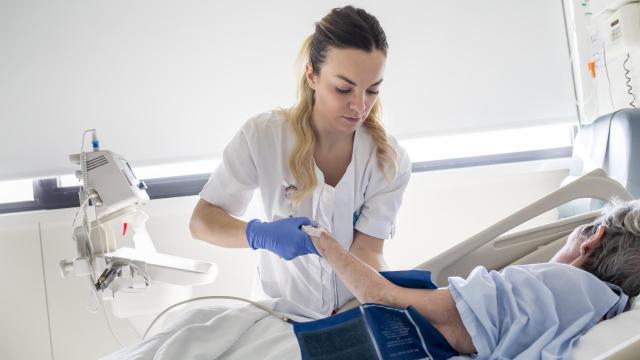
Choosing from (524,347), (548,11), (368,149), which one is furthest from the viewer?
(548,11)

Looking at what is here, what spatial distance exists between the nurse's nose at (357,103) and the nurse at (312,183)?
31 millimetres

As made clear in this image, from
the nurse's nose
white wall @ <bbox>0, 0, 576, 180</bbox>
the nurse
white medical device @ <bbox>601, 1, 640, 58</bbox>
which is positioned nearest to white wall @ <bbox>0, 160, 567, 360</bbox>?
white wall @ <bbox>0, 0, 576, 180</bbox>

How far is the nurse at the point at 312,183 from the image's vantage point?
1586mm

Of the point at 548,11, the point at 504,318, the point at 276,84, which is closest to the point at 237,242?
the point at 504,318

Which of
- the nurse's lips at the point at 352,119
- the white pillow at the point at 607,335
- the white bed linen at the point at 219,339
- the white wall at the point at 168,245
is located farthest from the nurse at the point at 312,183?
the white wall at the point at 168,245

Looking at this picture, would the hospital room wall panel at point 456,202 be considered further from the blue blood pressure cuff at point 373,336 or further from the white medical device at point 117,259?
the blue blood pressure cuff at point 373,336

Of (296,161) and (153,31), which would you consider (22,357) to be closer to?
(153,31)

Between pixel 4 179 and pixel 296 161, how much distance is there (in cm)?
168

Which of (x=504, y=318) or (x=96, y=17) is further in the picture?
(x=96, y=17)

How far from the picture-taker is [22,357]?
8.25 feet

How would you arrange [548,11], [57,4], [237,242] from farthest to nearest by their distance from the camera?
[548,11]
[57,4]
[237,242]

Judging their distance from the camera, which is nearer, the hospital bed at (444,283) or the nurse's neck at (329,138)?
the hospital bed at (444,283)

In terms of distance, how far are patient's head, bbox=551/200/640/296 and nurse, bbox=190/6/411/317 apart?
623 mm

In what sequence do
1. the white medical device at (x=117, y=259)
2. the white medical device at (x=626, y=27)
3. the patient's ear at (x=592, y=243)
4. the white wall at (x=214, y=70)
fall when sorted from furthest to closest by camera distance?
the white wall at (x=214, y=70), the white medical device at (x=626, y=27), the white medical device at (x=117, y=259), the patient's ear at (x=592, y=243)
